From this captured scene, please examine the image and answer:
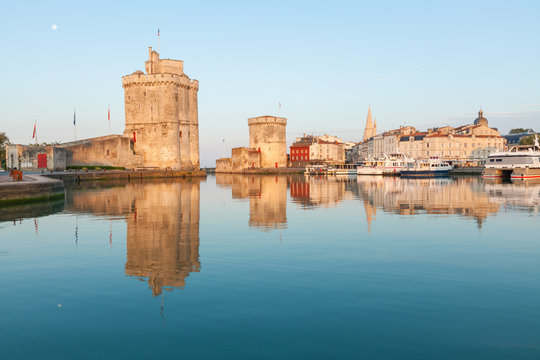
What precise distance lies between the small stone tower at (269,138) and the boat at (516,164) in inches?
A: 1613

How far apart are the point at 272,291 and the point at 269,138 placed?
7422 centimetres

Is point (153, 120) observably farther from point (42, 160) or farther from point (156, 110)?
point (42, 160)

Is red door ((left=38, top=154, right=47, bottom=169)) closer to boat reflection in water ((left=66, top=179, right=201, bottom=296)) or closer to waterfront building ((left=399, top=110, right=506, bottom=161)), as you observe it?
boat reflection in water ((left=66, top=179, right=201, bottom=296))

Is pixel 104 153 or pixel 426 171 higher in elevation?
pixel 104 153

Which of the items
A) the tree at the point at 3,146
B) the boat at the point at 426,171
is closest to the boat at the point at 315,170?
the boat at the point at 426,171

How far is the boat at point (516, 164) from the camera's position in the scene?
43406 mm

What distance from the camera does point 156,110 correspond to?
57094 millimetres

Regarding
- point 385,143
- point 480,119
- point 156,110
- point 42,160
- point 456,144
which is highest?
point 480,119

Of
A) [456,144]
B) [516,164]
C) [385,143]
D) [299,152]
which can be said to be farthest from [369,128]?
[516,164]

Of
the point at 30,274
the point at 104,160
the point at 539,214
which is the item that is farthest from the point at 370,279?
the point at 104,160

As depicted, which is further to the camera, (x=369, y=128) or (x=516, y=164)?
(x=369, y=128)

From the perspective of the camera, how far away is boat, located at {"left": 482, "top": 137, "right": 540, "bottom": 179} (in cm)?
4341

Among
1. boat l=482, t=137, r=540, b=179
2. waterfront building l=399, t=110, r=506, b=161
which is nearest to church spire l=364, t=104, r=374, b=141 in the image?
waterfront building l=399, t=110, r=506, b=161

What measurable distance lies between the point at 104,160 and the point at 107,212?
38130mm
